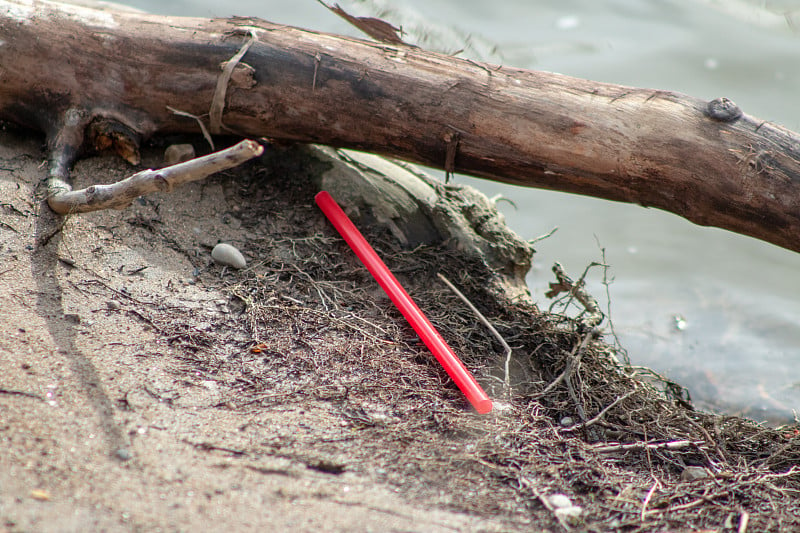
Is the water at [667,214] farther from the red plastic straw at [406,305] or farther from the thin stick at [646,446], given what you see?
the thin stick at [646,446]

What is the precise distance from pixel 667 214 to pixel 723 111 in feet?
7.98

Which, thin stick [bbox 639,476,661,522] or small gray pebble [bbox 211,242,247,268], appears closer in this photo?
thin stick [bbox 639,476,661,522]

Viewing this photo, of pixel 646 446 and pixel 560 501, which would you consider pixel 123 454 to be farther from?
pixel 646 446

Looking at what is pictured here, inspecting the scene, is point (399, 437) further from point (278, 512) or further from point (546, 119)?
point (546, 119)

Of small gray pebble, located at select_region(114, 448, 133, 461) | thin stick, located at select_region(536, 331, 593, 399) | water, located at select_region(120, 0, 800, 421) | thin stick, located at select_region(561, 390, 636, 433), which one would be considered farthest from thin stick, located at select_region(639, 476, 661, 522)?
water, located at select_region(120, 0, 800, 421)

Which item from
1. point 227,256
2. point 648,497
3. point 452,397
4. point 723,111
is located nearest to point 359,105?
point 227,256

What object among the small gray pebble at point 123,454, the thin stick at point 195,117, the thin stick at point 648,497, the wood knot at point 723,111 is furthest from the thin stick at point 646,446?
the thin stick at point 195,117

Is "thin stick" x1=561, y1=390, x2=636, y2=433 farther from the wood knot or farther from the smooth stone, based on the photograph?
the wood knot

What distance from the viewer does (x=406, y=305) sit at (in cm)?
241

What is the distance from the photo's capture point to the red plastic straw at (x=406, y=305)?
6.87 ft

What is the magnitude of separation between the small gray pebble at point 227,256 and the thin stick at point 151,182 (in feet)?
1.50

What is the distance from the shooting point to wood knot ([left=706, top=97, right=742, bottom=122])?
94.7 inches

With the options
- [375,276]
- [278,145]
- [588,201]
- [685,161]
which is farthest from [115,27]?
[588,201]

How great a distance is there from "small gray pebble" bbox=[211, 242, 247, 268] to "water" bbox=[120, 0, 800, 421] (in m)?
1.13
